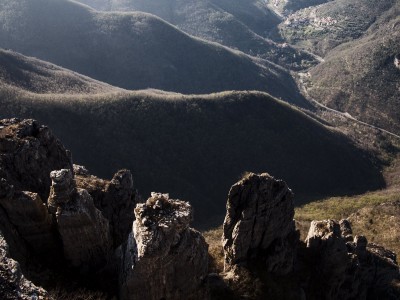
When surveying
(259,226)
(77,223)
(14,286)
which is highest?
(14,286)

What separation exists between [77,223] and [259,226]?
1520 centimetres

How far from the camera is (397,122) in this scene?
187625 millimetres

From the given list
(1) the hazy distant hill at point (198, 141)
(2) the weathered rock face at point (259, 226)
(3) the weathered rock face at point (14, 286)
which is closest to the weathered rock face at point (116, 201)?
(2) the weathered rock face at point (259, 226)

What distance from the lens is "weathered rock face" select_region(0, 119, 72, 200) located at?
31.3 meters

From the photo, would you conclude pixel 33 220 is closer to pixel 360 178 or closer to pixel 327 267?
pixel 327 267

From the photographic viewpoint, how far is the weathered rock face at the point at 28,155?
31281 mm

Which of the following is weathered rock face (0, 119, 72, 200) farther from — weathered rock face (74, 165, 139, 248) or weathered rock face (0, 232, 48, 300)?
weathered rock face (0, 232, 48, 300)

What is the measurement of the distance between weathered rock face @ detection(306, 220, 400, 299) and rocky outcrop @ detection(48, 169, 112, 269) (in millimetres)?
19037

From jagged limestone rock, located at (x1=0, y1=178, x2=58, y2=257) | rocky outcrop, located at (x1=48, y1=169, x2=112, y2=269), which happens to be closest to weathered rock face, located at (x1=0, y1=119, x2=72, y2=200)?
jagged limestone rock, located at (x1=0, y1=178, x2=58, y2=257)

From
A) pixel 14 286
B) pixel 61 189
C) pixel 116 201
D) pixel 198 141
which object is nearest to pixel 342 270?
pixel 116 201

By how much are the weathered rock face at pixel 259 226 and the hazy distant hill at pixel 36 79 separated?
331 ft

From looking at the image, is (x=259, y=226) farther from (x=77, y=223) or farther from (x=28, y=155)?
(x=28, y=155)

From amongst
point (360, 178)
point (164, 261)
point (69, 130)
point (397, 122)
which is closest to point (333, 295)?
point (164, 261)

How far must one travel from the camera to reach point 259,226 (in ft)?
116
